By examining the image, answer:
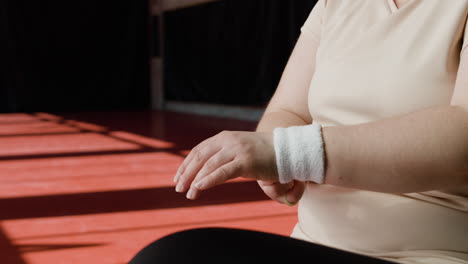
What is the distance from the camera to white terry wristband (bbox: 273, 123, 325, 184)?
0.59 metres

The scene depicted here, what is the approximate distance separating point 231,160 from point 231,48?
25.5 ft

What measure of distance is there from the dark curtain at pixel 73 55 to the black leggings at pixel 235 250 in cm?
993

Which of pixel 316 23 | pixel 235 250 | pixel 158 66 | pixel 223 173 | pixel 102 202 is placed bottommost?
pixel 158 66

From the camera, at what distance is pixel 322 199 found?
2.46 feet

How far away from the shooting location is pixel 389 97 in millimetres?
686

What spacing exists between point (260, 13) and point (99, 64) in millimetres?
4093

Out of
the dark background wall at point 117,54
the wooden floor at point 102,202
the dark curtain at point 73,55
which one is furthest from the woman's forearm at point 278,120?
the dark curtain at point 73,55

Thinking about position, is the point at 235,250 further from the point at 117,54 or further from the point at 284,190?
the point at 117,54

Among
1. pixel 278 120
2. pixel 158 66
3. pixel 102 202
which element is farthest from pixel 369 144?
pixel 158 66

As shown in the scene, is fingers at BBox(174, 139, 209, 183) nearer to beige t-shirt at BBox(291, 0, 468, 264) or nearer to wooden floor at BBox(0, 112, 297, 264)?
beige t-shirt at BBox(291, 0, 468, 264)

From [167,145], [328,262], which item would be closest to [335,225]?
[328,262]

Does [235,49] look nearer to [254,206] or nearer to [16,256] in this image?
[254,206]

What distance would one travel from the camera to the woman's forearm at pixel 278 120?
2.73ft

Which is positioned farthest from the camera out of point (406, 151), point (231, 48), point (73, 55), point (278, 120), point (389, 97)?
point (73, 55)
